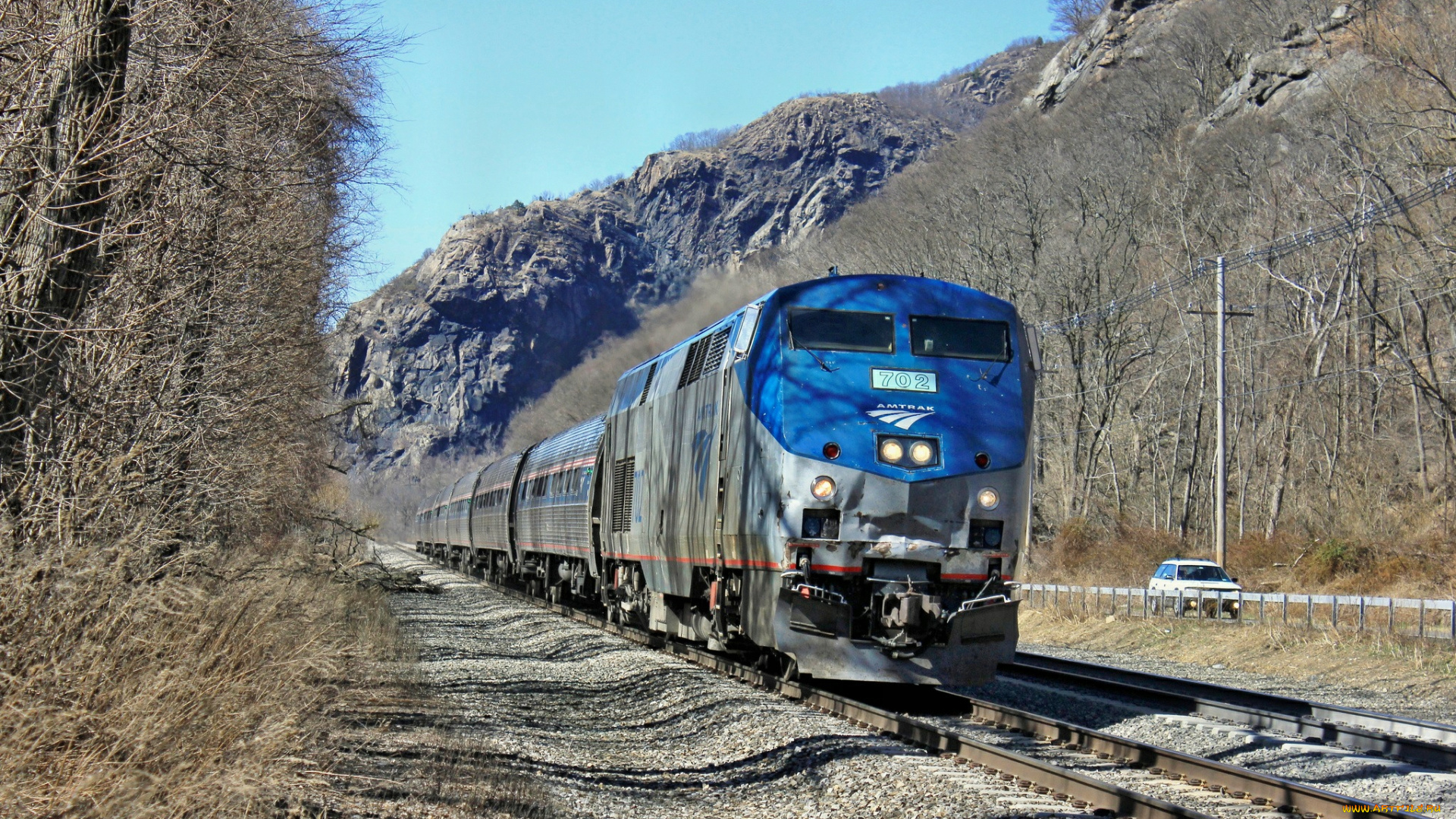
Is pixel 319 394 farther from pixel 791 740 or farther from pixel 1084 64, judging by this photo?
pixel 1084 64

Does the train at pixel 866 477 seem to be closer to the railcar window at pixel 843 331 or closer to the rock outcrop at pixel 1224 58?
the railcar window at pixel 843 331

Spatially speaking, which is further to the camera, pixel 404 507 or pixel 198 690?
pixel 404 507

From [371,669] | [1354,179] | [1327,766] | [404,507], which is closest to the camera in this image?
[1327,766]

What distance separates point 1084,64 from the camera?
341 ft

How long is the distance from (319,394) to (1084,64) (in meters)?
94.1

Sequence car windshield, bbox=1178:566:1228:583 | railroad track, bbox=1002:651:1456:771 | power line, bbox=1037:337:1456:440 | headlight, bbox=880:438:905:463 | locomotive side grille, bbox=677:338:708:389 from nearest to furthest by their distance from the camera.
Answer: railroad track, bbox=1002:651:1456:771 < headlight, bbox=880:438:905:463 < locomotive side grille, bbox=677:338:708:389 < car windshield, bbox=1178:566:1228:583 < power line, bbox=1037:337:1456:440

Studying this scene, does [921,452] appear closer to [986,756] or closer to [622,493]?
[986,756]

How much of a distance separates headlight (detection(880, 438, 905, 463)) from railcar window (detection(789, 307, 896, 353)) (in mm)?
1074

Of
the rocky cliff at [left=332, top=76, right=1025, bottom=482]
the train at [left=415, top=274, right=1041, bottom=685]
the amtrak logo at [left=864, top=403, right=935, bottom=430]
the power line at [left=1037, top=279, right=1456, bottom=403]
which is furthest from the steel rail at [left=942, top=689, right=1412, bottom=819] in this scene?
the rocky cliff at [left=332, top=76, right=1025, bottom=482]

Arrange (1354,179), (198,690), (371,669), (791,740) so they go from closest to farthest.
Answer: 1. (198,690)
2. (791,740)
3. (371,669)
4. (1354,179)

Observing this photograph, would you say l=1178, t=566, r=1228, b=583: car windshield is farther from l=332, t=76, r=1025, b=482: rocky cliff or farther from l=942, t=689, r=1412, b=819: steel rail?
l=332, t=76, r=1025, b=482: rocky cliff

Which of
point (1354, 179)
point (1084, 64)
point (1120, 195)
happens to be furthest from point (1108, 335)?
point (1084, 64)

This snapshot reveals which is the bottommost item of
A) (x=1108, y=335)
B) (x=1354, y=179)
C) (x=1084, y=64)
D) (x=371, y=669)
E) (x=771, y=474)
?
(x=371, y=669)

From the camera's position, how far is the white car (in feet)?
81.6
